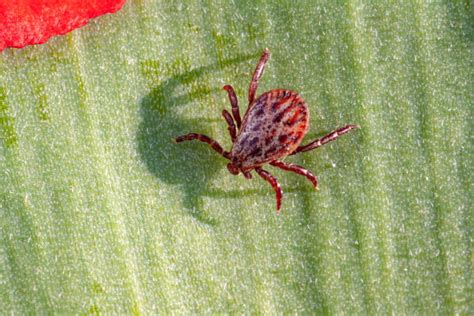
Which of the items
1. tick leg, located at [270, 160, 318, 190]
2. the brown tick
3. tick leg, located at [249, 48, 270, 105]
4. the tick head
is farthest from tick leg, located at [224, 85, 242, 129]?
tick leg, located at [270, 160, 318, 190]

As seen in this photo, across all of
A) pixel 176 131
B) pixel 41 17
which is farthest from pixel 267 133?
pixel 41 17

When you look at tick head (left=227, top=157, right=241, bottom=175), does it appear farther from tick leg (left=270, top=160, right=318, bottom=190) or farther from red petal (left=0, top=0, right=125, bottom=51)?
red petal (left=0, top=0, right=125, bottom=51)

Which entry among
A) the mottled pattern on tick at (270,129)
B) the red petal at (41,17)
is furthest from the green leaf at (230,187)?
the red petal at (41,17)

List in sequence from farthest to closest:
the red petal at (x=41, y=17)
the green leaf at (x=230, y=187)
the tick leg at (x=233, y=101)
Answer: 1. the tick leg at (x=233, y=101)
2. the green leaf at (x=230, y=187)
3. the red petal at (x=41, y=17)

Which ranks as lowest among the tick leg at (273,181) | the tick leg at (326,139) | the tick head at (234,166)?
the tick leg at (273,181)

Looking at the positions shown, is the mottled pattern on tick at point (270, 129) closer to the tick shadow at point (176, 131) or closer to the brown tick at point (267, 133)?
the brown tick at point (267, 133)

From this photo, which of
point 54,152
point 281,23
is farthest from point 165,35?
point 54,152
